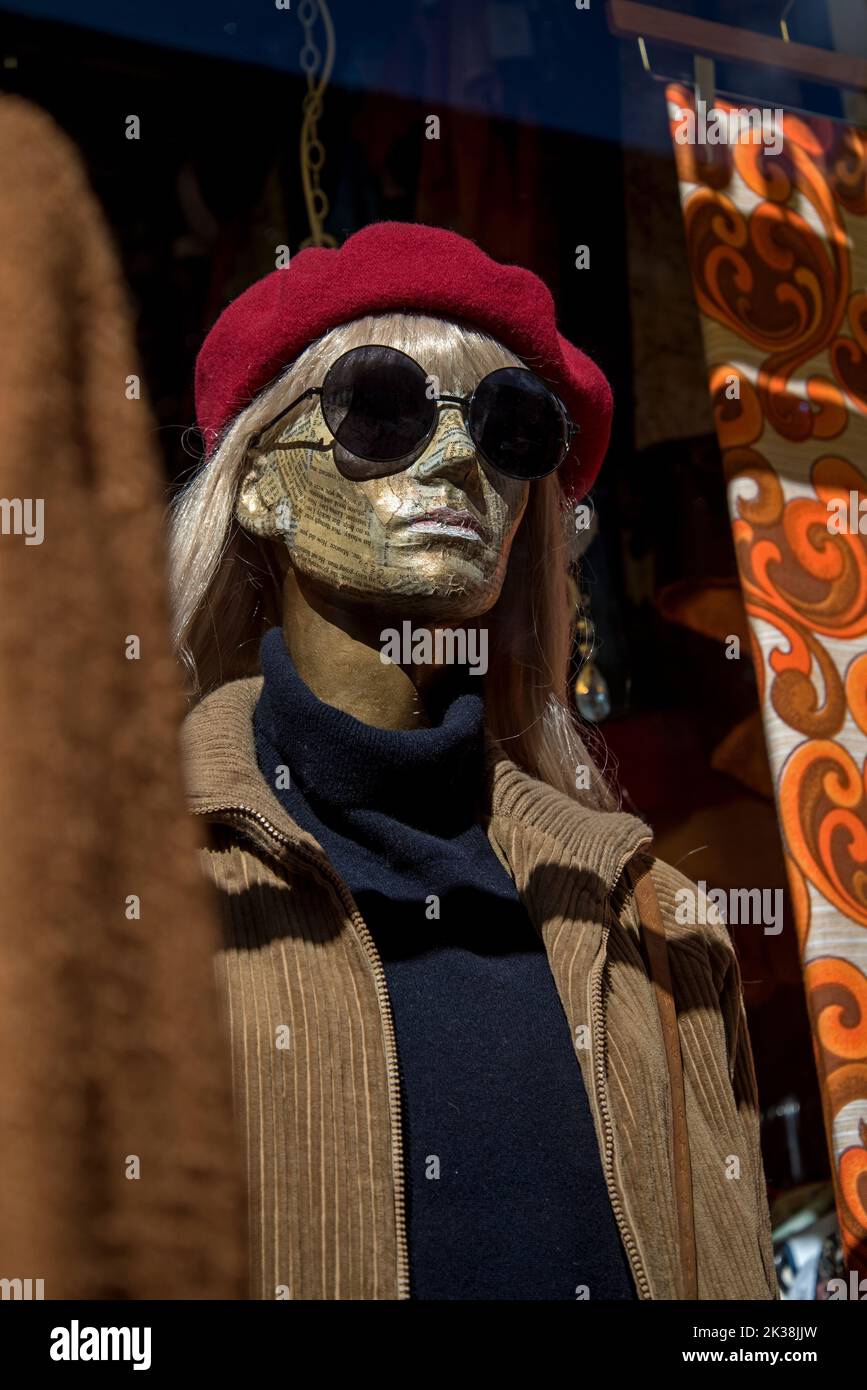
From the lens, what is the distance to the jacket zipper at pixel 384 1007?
56.0 inches

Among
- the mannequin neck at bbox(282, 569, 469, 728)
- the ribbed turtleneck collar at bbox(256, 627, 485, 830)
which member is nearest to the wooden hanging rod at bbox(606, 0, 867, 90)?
the mannequin neck at bbox(282, 569, 469, 728)

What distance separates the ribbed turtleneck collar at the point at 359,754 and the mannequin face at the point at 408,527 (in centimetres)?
14

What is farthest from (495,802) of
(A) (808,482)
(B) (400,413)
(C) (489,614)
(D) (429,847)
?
(A) (808,482)

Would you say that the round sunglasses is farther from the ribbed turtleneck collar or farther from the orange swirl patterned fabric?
the orange swirl patterned fabric

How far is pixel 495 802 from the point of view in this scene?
194 cm

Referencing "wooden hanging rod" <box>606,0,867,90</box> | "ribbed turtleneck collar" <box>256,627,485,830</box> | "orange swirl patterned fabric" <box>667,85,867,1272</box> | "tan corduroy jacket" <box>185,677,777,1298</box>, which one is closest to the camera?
"tan corduroy jacket" <box>185,677,777,1298</box>

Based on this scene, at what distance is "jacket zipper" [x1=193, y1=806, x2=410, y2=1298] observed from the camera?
4.67 feet

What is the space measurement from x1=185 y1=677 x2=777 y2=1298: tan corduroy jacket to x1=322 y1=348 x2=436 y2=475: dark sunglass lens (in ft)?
1.26

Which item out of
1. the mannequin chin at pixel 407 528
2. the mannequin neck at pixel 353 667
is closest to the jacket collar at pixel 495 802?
the mannequin neck at pixel 353 667

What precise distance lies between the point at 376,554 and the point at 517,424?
0.28 metres

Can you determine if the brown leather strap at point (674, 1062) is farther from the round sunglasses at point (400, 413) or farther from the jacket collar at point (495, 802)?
the round sunglasses at point (400, 413)

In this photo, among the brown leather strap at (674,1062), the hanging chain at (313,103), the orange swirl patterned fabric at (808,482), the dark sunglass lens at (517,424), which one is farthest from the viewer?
the hanging chain at (313,103)

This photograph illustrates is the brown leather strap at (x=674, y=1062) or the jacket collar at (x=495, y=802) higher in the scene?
the jacket collar at (x=495, y=802)

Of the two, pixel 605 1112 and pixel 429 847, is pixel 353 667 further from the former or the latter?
pixel 605 1112
